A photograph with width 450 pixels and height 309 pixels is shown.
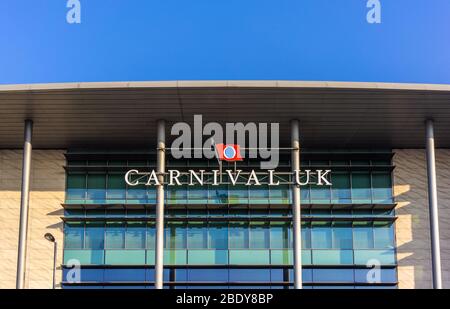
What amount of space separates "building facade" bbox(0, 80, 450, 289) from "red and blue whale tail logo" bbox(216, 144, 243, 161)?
2.30 metres

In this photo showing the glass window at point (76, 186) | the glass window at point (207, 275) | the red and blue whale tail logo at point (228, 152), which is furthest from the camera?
the glass window at point (76, 186)

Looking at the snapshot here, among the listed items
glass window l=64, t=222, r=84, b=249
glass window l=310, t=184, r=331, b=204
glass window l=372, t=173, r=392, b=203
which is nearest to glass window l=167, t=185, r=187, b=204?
glass window l=64, t=222, r=84, b=249

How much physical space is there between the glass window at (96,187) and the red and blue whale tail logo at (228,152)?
19.2 ft

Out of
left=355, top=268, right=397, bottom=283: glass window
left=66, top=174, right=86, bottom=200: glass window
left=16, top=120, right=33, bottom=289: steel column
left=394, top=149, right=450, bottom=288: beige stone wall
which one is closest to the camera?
left=16, top=120, right=33, bottom=289: steel column

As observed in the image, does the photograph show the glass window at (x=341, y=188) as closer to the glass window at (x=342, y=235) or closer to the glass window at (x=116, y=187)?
the glass window at (x=342, y=235)

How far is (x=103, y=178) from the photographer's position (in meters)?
28.2

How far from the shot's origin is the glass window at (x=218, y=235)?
27.2 metres

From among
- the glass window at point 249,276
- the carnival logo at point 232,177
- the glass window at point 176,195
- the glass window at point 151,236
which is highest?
the carnival logo at point 232,177

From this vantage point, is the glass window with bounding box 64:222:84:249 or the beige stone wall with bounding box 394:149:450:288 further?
the glass window with bounding box 64:222:84:249

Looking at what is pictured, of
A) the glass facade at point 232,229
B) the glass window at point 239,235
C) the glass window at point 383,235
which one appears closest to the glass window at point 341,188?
the glass facade at point 232,229

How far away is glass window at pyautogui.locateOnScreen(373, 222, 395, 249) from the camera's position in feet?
90.1

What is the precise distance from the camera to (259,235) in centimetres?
2752

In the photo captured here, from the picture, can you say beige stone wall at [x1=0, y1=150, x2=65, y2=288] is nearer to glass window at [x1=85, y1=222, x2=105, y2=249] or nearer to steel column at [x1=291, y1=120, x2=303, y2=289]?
glass window at [x1=85, y1=222, x2=105, y2=249]
